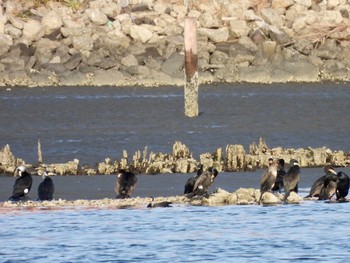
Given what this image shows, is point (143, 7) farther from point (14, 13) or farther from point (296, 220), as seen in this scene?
point (296, 220)

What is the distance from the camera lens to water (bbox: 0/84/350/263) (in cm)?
1667

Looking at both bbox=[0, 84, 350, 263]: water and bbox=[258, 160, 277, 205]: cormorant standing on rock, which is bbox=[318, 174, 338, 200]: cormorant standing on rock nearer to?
bbox=[0, 84, 350, 263]: water

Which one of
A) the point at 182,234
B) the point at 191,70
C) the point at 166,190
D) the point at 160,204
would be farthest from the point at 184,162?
the point at 191,70

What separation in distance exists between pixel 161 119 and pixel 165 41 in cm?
1884

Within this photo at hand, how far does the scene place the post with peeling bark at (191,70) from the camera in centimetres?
3494

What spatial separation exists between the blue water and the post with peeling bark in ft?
49.0

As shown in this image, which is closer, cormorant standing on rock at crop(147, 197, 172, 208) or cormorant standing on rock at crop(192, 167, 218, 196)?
cormorant standing on rock at crop(147, 197, 172, 208)

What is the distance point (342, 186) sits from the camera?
66.0ft

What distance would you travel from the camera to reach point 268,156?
939 inches

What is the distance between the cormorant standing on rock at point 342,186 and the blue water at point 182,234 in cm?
18

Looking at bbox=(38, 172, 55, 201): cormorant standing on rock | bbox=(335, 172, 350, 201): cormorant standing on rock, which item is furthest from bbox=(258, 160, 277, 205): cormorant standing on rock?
bbox=(38, 172, 55, 201): cormorant standing on rock

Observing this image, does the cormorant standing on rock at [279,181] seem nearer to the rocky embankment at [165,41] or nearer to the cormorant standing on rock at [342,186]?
the cormorant standing on rock at [342,186]

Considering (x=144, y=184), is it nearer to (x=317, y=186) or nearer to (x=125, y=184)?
(x=125, y=184)

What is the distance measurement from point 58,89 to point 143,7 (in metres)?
10.5
